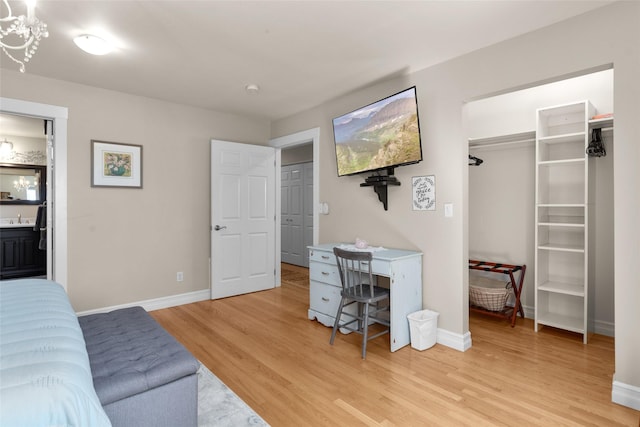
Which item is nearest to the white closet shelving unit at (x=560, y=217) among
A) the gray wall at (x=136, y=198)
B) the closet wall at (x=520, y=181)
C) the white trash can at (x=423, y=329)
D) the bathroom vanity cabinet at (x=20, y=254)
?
the closet wall at (x=520, y=181)

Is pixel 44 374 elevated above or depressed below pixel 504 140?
below

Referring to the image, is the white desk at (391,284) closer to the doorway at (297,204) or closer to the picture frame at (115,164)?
the picture frame at (115,164)

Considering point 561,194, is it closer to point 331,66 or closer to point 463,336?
point 463,336

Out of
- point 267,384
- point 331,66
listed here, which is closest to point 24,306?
point 267,384

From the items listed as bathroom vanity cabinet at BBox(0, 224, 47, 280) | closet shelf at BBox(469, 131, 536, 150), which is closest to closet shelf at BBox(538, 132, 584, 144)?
closet shelf at BBox(469, 131, 536, 150)

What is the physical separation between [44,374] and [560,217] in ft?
13.2

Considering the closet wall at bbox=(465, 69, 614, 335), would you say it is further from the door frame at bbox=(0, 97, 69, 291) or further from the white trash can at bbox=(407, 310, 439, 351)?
the door frame at bbox=(0, 97, 69, 291)

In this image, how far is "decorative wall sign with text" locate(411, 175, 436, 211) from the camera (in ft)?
10.2

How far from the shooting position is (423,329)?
2875 mm

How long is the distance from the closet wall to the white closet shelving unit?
0.13 metres

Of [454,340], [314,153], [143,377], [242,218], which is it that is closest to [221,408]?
[143,377]

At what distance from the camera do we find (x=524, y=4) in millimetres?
2145

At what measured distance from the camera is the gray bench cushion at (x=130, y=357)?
1.54m

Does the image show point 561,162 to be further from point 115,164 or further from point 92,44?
point 115,164
